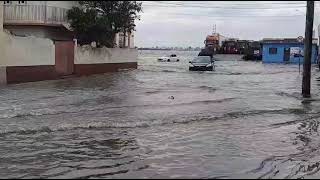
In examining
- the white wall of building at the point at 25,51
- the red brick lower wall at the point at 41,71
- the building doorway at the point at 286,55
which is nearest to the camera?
the white wall of building at the point at 25,51

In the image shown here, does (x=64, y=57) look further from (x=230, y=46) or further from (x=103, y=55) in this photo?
(x=230, y=46)

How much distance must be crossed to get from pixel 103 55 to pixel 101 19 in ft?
11.8

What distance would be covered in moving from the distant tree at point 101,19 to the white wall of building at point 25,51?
5882 millimetres

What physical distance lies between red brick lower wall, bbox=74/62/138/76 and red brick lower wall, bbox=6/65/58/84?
4.15 meters

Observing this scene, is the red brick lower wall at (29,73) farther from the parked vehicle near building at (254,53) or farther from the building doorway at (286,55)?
the parked vehicle near building at (254,53)

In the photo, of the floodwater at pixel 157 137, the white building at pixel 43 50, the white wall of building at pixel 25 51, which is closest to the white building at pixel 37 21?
the white building at pixel 43 50

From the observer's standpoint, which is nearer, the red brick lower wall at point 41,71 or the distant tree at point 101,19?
the red brick lower wall at point 41,71

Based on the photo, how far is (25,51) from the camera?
93.8 feet

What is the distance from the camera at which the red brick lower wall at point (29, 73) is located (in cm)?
2719

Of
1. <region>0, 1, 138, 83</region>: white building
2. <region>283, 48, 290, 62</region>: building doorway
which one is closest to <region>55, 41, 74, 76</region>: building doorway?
<region>0, 1, 138, 83</region>: white building

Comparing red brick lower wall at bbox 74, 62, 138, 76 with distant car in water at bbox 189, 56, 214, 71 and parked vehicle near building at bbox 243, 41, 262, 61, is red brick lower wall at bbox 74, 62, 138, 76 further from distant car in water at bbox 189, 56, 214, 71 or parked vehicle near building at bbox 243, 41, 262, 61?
parked vehicle near building at bbox 243, 41, 262, 61

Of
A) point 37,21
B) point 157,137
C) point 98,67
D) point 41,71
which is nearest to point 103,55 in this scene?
point 98,67

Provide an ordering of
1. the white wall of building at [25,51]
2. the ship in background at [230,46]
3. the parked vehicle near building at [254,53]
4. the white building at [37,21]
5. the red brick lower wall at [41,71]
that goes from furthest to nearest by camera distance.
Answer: the ship in background at [230,46]
the parked vehicle near building at [254,53]
the white building at [37,21]
the red brick lower wall at [41,71]
the white wall of building at [25,51]

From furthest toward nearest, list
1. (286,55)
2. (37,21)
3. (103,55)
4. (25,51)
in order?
(286,55), (103,55), (37,21), (25,51)
